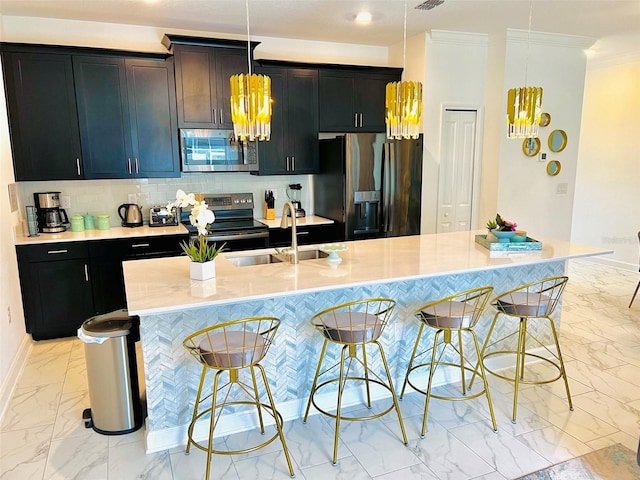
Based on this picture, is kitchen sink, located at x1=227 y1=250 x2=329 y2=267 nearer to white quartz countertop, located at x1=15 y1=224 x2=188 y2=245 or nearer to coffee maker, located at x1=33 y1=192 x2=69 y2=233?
white quartz countertop, located at x1=15 y1=224 x2=188 y2=245

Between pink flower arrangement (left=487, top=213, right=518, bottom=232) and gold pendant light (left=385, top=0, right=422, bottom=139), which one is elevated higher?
gold pendant light (left=385, top=0, right=422, bottom=139)

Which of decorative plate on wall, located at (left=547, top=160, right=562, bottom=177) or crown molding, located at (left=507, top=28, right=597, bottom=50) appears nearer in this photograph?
crown molding, located at (left=507, top=28, right=597, bottom=50)

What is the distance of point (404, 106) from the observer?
285 centimetres

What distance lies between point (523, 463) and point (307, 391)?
128 centimetres

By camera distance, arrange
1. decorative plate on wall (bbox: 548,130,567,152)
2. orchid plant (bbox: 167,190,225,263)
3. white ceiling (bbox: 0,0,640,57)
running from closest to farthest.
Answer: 1. orchid plant (bbox: 167,190,225,263)
2. white ceiling (bbox: 0,0,640,57)
3. decorative plate on wall (bbox: 548,130,567,152)

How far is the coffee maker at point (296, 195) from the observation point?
533cm

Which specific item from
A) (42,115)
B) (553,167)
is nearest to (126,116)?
(42,115)

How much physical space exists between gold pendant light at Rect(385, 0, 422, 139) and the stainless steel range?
2.14m

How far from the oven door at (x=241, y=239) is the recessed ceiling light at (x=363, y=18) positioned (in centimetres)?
224

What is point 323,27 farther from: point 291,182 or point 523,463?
point 523,463

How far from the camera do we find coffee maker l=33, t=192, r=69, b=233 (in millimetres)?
4281

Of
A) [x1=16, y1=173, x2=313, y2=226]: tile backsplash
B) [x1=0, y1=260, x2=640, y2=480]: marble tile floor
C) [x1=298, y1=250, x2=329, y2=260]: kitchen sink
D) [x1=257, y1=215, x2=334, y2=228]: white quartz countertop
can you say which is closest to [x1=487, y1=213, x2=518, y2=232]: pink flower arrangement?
[x1=0, y1=260, x2=640, y2=480]: marble tile floor

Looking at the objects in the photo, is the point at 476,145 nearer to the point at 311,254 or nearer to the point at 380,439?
the point at 311,254

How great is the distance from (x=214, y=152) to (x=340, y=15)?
178 cm
